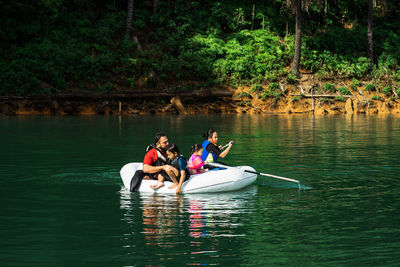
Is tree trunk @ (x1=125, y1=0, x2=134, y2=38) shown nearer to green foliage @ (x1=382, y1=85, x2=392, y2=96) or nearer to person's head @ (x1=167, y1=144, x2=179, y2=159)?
green foliage @ (x1=382, y1=85, x2=392, y2=96)

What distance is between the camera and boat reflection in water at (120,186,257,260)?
9033 mm

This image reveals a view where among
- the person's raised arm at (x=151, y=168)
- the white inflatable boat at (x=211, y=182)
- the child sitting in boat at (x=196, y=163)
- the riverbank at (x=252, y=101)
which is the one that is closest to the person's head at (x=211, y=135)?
the child sitting in boat at (x=196, y=163)

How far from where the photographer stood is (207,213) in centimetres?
1102

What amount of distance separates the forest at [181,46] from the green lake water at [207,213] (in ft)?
67.1

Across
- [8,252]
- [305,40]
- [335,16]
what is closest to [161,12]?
[305,40]

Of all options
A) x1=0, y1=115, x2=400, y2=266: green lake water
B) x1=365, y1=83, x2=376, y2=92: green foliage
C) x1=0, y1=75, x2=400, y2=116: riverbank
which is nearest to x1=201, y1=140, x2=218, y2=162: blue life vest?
x1=0, y1=115, x2=400, y2=266: green lake water

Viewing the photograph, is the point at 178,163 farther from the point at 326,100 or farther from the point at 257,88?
the point at 326,100

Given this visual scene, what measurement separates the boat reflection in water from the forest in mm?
29208

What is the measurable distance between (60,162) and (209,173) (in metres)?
6.38

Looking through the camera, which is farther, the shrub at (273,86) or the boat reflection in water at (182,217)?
the shrub at (273,86)

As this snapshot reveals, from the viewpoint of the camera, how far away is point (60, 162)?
1806 cm

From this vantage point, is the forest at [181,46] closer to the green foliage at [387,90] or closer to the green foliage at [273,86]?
the green foliage at [387,90]

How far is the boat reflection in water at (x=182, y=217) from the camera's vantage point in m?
9.03

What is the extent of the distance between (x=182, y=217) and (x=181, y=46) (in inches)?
1370
